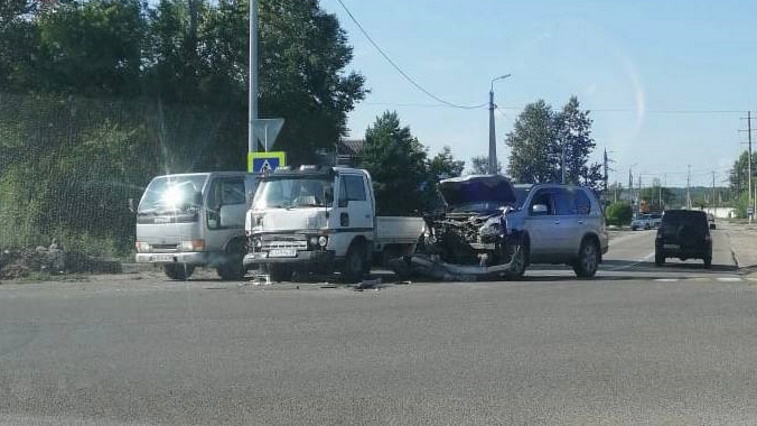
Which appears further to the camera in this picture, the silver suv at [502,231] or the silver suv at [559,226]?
the silver suv at [559,226]

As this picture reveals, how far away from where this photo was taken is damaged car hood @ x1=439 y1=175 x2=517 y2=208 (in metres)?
18.4

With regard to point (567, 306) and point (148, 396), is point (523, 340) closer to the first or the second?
point (567, 306)

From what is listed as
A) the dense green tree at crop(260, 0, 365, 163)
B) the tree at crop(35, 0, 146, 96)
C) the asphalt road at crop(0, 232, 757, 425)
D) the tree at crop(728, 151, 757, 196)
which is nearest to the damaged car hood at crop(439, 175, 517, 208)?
the asphalt road at crop(0, 232, 757, 425)

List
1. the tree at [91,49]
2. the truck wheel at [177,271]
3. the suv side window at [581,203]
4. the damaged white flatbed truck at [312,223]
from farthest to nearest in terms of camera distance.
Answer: the tree at [91,49] < the truck wheel at [177,271] < the suv side window at [581,203] < the damaged white flatbed truck at [312,223]

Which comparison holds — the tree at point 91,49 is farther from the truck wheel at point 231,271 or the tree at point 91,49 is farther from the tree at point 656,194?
the tree at point 656,194

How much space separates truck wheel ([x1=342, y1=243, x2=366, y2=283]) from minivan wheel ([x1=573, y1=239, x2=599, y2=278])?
483 centimetres

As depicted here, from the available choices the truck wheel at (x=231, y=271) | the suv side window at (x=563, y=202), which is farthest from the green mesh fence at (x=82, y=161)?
the suv side window at (x=563, y=202)

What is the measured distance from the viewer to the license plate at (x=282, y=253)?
54.7ft

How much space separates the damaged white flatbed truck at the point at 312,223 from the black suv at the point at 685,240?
12.4 m

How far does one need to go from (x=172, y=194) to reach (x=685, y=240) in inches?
617

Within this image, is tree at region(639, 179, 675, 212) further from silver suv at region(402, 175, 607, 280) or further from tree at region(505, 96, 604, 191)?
silver suv at region(402, 175, 607, 280)

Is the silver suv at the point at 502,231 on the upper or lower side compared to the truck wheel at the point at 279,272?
upper

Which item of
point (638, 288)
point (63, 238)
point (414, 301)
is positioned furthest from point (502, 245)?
point (63, 238)

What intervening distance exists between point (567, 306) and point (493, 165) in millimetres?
24390
